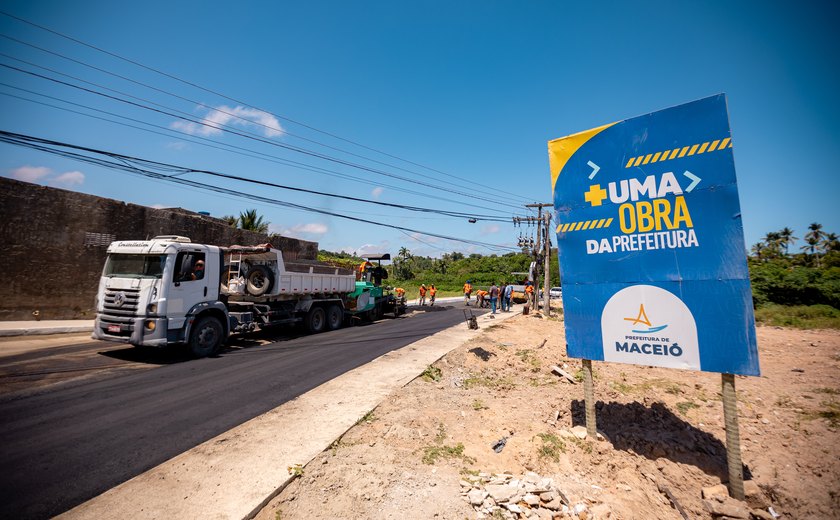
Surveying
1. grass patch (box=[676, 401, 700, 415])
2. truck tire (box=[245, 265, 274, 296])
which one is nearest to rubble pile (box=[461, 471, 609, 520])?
grass patch (box=[676, 401, 700, 415])

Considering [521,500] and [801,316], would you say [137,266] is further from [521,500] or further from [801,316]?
[801,316]

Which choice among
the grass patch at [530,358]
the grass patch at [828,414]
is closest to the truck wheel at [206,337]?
the grass patch at [530,358]

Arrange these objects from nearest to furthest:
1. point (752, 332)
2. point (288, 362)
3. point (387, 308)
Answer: point (752, 332), point (288, 362), point (387, 308)

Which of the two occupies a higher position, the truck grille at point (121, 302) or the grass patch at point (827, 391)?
the truck grille at point (121, 302)

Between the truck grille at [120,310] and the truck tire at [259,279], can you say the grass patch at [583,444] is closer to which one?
the truck grille at [120,310]

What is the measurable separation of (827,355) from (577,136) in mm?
14550

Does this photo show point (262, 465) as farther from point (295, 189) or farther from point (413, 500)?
point (295, 189)

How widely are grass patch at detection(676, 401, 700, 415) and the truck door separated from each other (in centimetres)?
1194

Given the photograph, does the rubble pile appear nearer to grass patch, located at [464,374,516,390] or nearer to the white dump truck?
grass patch, located at [464,374,516,390]

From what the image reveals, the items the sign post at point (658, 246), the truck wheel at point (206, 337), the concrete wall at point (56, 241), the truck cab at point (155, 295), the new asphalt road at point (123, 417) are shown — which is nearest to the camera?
the new asphalt road at point (123, 417)

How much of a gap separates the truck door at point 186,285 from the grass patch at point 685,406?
11.9 m

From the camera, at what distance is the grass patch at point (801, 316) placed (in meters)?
20.4

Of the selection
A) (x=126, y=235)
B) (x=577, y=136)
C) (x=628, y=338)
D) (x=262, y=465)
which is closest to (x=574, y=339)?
(x=628, y=338)

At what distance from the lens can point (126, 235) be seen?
52.9 feet
